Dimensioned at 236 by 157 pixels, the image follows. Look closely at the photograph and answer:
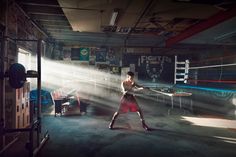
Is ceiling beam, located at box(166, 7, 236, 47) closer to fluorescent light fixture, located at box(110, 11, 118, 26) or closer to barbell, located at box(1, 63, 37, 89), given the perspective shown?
fluorescent light fixture, located at box(110, 11, 118, 26)

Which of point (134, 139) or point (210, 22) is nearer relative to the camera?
point (134, 139)

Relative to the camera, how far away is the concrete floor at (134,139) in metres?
3.46

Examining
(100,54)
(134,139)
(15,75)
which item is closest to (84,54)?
(100,54)

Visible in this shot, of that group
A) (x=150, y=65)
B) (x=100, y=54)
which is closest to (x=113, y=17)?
(x=100, y=54)

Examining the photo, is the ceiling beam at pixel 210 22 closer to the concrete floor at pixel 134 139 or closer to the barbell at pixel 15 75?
the concrete floor at pixel 134 139

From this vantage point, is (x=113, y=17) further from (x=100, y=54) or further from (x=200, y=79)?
(x=200, y=79)

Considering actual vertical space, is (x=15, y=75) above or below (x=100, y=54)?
below

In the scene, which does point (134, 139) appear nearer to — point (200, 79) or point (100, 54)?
point (100, 54)

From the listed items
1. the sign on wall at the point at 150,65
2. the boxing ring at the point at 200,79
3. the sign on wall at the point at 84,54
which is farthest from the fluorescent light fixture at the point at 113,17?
the sign on wall at the point at 150,65

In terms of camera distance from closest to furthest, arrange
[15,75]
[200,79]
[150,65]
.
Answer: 1. [15,75]
2. [200,79]
3. [150,65]

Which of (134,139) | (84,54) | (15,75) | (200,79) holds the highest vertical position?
(84,54)

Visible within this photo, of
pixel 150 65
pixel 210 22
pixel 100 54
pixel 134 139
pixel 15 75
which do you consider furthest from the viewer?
pixel 150 65

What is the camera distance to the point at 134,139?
Answer: 418 cm

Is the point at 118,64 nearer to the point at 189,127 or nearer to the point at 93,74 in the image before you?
the point at 93,74
